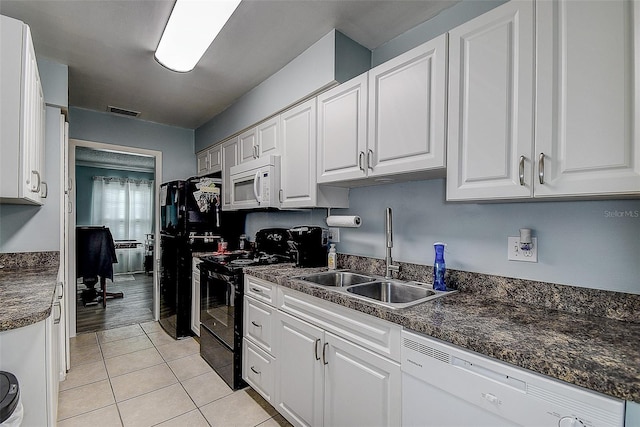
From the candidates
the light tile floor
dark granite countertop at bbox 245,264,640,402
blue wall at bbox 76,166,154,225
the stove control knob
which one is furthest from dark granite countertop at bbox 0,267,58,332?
blue wall at bbox 76,166,154,225

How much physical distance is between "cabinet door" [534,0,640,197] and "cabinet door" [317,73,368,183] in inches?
34.4

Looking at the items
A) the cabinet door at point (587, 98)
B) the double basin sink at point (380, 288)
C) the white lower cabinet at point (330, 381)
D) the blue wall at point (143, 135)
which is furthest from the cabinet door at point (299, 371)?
the blue wall at point (143, 135)

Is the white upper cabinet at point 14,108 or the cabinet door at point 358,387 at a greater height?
Result: the white upper cabinet at point 14,108

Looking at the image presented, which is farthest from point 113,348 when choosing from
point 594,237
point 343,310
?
point 594,237

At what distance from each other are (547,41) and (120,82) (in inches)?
121

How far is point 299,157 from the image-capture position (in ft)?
7.50

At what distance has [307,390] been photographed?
1666mm

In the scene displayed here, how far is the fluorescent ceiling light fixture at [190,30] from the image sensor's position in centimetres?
162

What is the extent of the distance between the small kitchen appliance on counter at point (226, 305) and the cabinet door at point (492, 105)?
1617 mm

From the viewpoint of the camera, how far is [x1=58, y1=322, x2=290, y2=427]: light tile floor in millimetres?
1919

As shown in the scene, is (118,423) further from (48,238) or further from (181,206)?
(181,206)

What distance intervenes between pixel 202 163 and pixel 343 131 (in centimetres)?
257

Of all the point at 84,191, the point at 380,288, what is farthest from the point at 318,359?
the point at 84,191

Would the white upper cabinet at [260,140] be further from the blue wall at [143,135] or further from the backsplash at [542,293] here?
the backsplash at [542,293]
